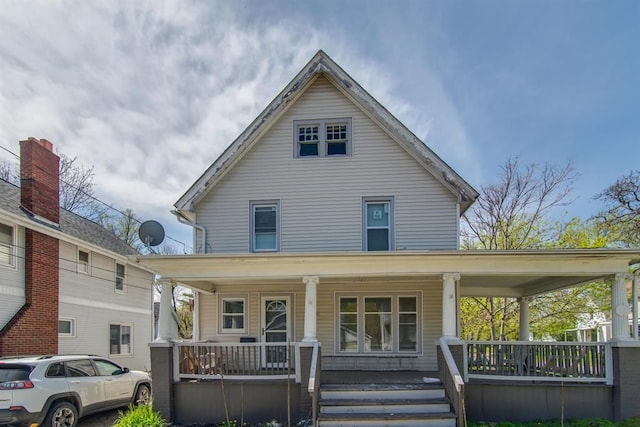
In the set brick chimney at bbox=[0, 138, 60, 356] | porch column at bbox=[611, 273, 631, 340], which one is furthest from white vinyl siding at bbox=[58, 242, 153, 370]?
porch column at bbox=[611, 273, 631, 340]

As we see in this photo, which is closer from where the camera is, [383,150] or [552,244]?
[383,150]

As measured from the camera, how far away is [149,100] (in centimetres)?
1223

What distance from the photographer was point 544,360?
9.14 metres

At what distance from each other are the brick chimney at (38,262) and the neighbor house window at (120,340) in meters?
3.63

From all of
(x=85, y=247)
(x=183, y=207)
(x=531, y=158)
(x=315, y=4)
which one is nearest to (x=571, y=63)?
(x=531, y=158)

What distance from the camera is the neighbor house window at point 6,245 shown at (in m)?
12.5

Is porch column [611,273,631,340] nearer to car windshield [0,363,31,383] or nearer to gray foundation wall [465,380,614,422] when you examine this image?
gray foundation wall [465,380,614,422]

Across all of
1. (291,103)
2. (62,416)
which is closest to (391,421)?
(62,416)

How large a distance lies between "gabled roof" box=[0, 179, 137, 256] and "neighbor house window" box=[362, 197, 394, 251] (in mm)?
9635

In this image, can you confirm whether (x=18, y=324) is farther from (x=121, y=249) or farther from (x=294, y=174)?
(x=294, y=174)

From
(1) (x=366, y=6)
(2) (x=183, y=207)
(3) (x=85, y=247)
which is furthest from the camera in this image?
(3) (x=85, y=247)

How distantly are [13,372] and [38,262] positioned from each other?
6.61 meters

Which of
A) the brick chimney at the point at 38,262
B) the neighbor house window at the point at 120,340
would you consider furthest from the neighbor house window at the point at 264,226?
the neighbor house window at the point at 120,340

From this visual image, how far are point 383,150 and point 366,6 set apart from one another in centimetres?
360
